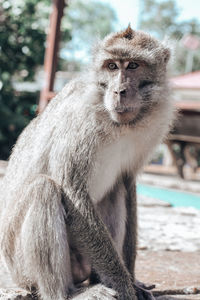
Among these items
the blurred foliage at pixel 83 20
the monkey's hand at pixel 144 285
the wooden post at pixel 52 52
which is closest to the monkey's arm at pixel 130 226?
the monkey's hand at pixel 144 285

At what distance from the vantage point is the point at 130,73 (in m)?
2.60

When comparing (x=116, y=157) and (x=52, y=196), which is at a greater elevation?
(x=116, y=157)

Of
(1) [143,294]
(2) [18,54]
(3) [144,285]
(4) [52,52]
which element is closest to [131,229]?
(3) [144,285]

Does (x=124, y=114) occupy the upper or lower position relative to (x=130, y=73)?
lower

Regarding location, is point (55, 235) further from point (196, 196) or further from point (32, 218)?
point (196, 196)

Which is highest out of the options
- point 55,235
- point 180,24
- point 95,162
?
point 180,24

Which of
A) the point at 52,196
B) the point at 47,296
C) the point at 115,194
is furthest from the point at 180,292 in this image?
the point at 52,196

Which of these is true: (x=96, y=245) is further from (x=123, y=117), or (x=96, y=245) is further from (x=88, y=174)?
(x=123, y=117)

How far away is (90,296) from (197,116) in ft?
24.6

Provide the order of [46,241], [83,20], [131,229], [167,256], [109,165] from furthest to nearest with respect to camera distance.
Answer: [83,20] < [167,256] < [131,229] < [109,165] < [46,241]

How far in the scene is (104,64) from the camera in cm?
271

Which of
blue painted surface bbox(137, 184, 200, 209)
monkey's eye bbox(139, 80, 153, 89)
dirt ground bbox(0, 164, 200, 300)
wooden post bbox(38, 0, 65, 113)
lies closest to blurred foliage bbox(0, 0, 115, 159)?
wooden post bbox(38, 0, 65, 113)

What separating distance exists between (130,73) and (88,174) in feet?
2.28

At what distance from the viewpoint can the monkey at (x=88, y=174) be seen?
2412 millimetres
